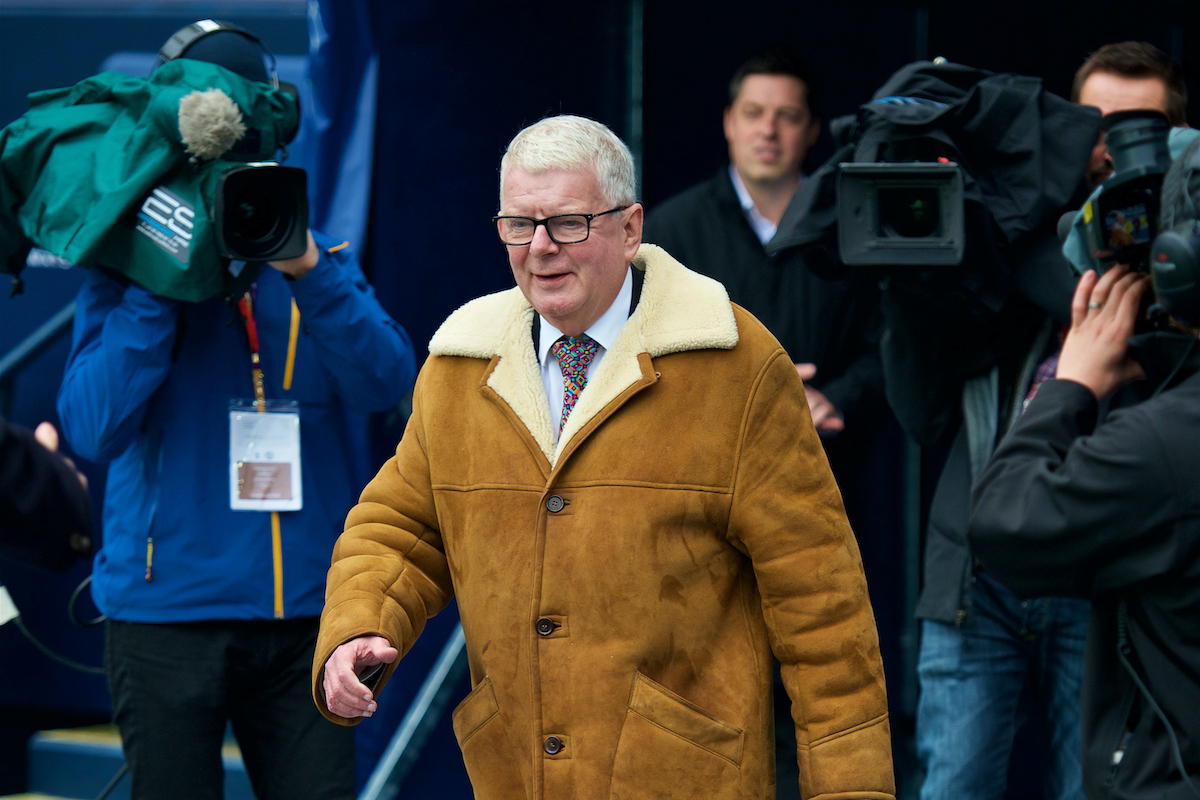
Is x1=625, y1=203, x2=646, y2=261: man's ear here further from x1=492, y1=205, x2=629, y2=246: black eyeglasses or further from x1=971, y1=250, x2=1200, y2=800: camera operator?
x1=971, y1=250, x2=1200, y2=800: camera operator

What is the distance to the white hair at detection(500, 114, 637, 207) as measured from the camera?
80.1 inches

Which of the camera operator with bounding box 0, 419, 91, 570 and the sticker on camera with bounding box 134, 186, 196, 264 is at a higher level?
the sticker on camera with bounding box 134, 186, 196, 264

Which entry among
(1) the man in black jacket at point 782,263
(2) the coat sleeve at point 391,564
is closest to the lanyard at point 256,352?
(2) the coat sleeve at point 391,564

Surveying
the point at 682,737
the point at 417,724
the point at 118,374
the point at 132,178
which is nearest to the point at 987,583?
the point at 682,737

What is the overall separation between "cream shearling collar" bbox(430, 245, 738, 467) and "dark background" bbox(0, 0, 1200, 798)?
1.37 m

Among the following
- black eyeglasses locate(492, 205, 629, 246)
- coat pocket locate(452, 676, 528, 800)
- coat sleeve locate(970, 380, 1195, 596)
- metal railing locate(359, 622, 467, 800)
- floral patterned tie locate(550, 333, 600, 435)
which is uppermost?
black eyeglasses locate(492, 205, 629, 246)

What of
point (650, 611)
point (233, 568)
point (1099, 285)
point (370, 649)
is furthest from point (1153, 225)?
point (233, 568)

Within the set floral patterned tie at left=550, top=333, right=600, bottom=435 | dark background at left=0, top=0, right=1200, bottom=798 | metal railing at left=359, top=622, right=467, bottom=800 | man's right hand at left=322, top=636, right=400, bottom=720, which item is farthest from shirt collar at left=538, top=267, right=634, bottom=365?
metal railing at left=359, top=622, right=467, bottom=800

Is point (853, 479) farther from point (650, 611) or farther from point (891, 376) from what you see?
point (650, 611)

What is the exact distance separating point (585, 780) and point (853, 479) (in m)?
1.72

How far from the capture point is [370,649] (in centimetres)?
204

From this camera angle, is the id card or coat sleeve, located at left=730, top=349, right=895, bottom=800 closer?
coat sleeve, located at left=730, top=349, right=895, bottom=800

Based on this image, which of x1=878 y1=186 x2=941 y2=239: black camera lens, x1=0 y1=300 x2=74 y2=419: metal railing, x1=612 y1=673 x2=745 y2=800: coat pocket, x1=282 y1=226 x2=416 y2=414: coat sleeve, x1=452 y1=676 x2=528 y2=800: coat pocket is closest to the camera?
x1=612 y1=673 x2=745 y2=800: coat pocket

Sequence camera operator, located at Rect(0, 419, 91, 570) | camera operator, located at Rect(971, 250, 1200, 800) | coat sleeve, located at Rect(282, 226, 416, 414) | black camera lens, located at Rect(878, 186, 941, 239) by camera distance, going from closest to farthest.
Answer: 1. camera operator, located at Rect(971, 250, 1200, 800)
2. black camera lens, located at Rect(878, 186, 941, 239)
3. coat sleeve, located at Rect(282, 226, 416, 414)
4. camera operator, located at Rect(0, 419, 91, 570)
